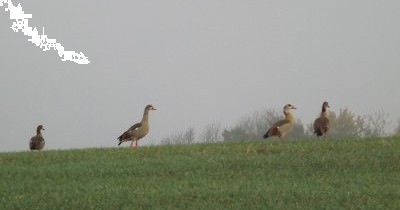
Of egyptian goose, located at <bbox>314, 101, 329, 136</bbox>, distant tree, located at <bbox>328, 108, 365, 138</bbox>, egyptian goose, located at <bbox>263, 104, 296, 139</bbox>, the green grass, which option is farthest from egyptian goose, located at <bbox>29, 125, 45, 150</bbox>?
distant tree, located at <bbox>328, 108, 365, 138</bbox>

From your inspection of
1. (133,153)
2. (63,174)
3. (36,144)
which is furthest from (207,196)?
(36,144)

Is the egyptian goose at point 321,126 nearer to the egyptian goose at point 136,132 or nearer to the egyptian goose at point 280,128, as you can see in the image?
the egyptian goose at point 280,128

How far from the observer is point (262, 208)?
16203 mm

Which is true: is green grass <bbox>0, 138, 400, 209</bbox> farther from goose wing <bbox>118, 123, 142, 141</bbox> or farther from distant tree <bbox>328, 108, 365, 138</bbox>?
distant tree <bbox>328, 108, 365, 138</bbox>

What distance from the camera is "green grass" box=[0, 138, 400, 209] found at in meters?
17.2

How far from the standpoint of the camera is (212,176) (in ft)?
69.1

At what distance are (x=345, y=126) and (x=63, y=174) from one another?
41713mm

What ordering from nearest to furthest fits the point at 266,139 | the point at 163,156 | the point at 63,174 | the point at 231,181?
the point at 231,181
the point at 63,174
the point at 163,156
the point at 266,139

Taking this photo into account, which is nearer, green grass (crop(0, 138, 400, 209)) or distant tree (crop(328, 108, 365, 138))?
green grass (crop(0, 138, 400, 209))

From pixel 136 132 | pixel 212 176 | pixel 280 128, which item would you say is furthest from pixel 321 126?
pixel 212 176

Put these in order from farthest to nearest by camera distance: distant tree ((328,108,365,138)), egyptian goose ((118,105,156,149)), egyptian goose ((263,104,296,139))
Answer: distant tree ((328,108,365,138))
egyptian goose ((263,104,296,139))
egyptian goose ((118,105,156,149))

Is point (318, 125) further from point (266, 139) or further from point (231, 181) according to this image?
point (231, 181)

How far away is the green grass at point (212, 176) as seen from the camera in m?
17.2

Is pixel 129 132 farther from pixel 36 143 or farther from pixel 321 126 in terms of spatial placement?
pixel 321 126
